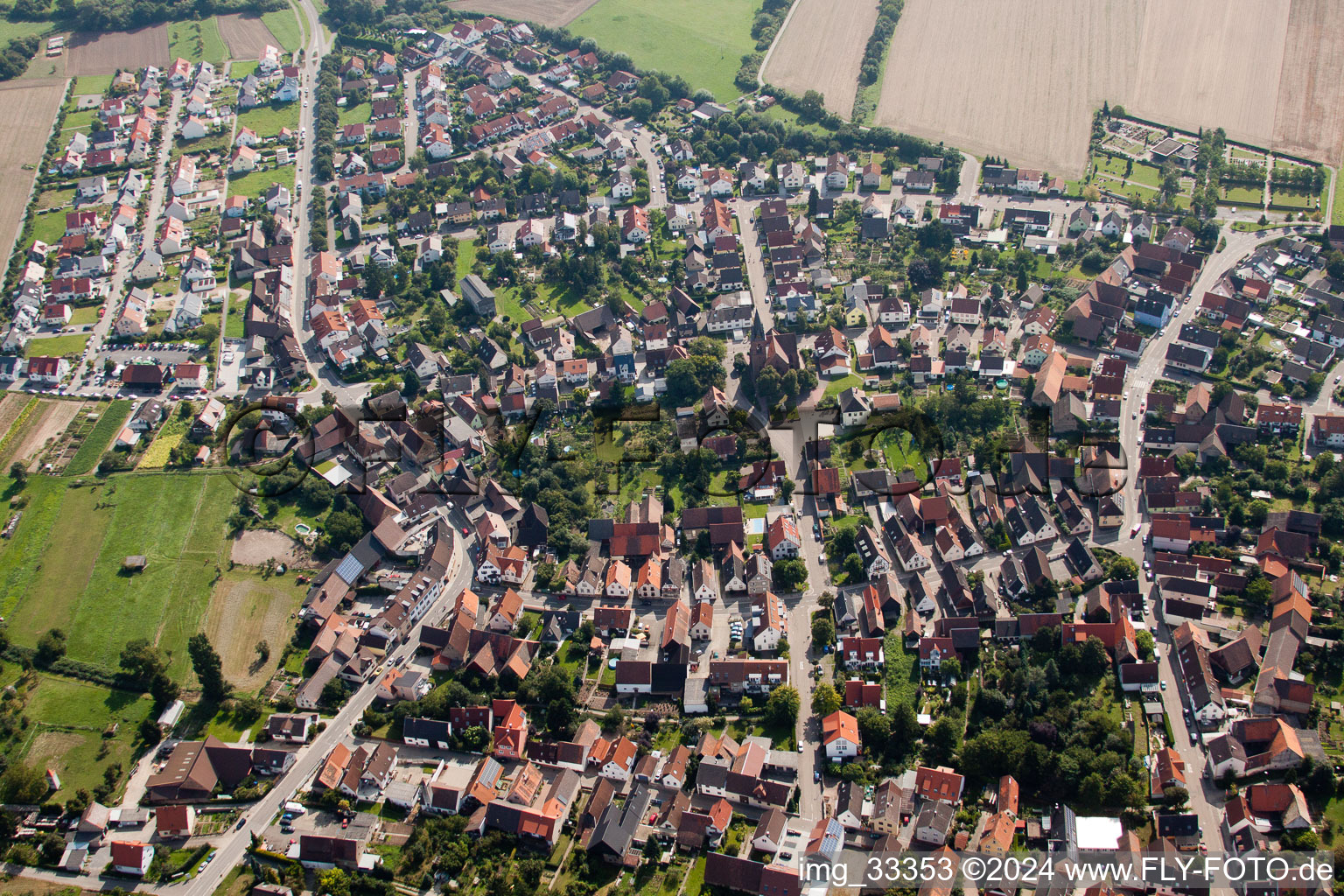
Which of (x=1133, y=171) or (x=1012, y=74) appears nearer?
(x=1133, y=171)

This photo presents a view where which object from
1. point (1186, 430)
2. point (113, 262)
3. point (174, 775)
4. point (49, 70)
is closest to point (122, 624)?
point (174, 775)

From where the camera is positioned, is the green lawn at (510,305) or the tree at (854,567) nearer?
the tree at (854,567)

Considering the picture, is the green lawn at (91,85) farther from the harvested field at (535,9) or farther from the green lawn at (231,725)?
the green lawn at (231,725)

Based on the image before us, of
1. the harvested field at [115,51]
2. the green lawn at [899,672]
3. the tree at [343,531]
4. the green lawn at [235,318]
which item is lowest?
the green lawn at [899,672]

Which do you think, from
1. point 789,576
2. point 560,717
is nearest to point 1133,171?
point 789,576

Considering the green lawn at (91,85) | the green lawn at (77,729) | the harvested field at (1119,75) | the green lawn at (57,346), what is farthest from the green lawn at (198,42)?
the green lawn at (77,729)

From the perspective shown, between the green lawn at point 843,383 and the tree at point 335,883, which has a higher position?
A: the green lawn at point 843,383

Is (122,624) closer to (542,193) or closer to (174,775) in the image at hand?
(174,775)

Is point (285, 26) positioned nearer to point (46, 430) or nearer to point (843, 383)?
point (46, 430)
